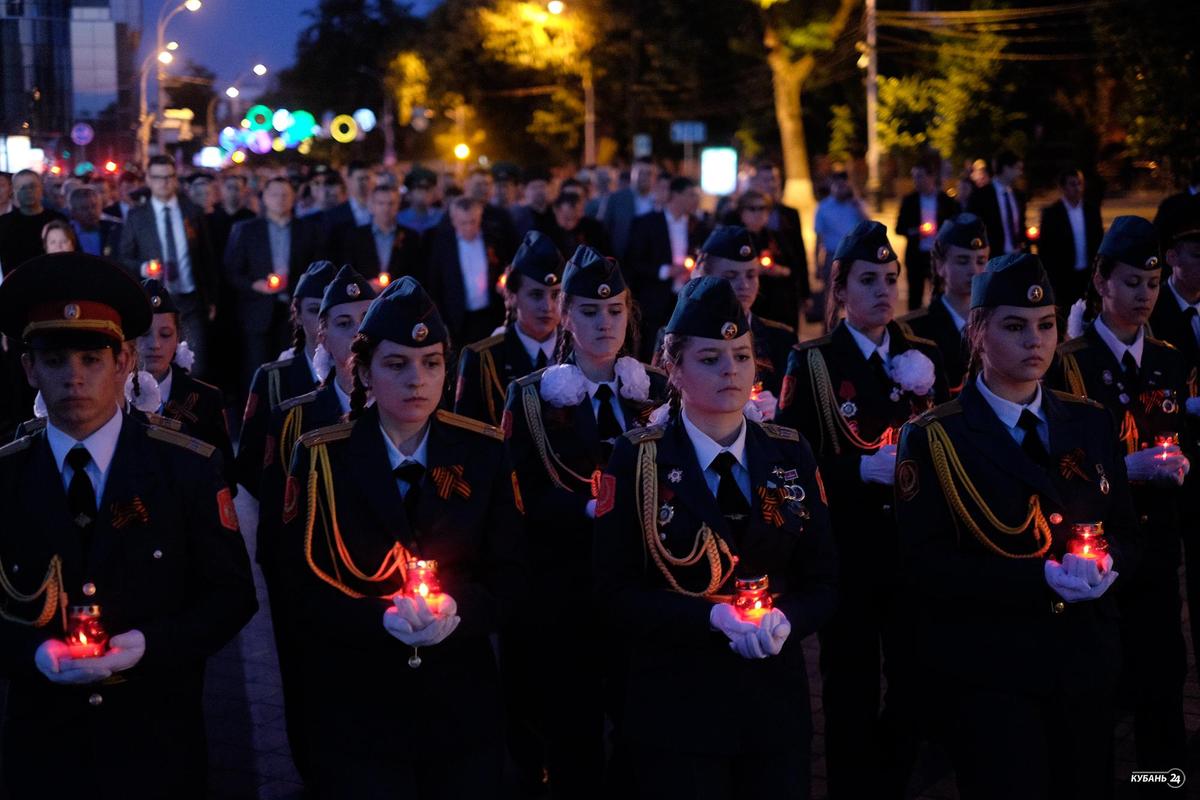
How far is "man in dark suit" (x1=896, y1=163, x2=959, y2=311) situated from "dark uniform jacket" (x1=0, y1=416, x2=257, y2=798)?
14.6m

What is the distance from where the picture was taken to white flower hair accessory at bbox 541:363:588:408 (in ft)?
20.5

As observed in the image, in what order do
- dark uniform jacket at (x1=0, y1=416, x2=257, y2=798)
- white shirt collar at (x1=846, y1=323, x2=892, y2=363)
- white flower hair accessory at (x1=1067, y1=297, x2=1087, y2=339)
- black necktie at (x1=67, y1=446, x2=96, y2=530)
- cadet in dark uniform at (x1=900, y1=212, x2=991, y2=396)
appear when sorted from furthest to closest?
cadet in dark uniform at (x1=900, y1=212, x2=991, y2=396)
white flower hair accessory at (x1=1067, y1=297, x2=1087, y2=339)
white shirt collar at (x1=846, y1=323, x2=892, y2=363)
black necktie at (x1=67, y1=446, x2=96, y2=530)
dark uniform jacket at (x1=0, y1=416, x2=257, y2=798)

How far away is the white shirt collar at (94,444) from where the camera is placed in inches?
178

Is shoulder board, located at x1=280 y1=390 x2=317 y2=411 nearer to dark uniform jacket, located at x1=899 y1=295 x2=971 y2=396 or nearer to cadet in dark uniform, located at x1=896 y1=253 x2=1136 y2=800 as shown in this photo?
cadet in dark uniform, located at x1=896 y1=253 x2=1136 y2=800

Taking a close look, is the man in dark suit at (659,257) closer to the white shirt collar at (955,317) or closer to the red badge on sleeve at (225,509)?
the white shirt collar at (955,317)

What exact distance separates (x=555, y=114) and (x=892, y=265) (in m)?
52.9

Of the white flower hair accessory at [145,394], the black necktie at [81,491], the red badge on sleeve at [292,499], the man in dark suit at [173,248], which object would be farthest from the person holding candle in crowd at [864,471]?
the man in dark suit at [173,248]

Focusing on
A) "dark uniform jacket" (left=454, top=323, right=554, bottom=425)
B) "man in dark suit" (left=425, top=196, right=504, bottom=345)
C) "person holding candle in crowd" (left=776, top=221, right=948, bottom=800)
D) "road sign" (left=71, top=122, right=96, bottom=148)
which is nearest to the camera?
"person holding candle in crowd" (left=776, top=221, right=948, bottom=800)

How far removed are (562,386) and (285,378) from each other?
63.5 inches

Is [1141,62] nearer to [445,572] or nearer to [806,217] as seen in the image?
[445,572]

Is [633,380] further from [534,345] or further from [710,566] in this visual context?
[710,566]

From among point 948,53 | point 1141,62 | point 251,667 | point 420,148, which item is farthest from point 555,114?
point 251,667

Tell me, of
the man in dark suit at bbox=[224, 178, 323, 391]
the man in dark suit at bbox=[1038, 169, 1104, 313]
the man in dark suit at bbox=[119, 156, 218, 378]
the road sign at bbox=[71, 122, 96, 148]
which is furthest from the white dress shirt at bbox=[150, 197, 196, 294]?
the man in dark suit at bbox=[1038, 169, 1104, 313]

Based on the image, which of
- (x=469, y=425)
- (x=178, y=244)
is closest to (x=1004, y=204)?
(x=178, y=244)
